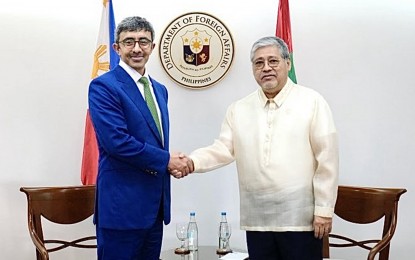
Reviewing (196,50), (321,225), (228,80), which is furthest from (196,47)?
(321,225)

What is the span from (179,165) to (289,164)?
0.51 metres

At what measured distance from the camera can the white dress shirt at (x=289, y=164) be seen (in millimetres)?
1978

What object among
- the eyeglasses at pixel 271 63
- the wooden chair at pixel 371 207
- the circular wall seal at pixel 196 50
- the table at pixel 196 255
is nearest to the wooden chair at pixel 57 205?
the table at pixel 196 255

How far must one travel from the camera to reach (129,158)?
197 cm

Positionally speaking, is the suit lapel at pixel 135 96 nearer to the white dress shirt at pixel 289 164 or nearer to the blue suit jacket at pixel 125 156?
the blue suit jacket at pixel 125 156

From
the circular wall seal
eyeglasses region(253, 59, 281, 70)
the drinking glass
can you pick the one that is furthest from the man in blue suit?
the circular wall seal

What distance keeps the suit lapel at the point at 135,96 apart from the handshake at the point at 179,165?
5.3 inches

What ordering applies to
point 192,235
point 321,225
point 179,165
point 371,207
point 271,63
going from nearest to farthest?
1. point 321,225
2. point 271,63
3. point 179,165
4. point 371,207
5. point 192,235

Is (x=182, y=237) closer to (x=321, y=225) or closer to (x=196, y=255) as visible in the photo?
(x=196, y=255)

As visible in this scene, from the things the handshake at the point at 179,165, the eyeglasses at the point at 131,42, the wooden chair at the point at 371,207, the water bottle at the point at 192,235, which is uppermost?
the eyeglasses at the point at 131,42

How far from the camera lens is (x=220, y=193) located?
326 cm

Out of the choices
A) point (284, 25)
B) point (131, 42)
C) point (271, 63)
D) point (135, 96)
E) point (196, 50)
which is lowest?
point (135, 96)

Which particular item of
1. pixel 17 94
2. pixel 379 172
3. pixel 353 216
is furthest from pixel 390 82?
pixel 17 94

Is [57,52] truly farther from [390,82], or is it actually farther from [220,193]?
[390,82]
